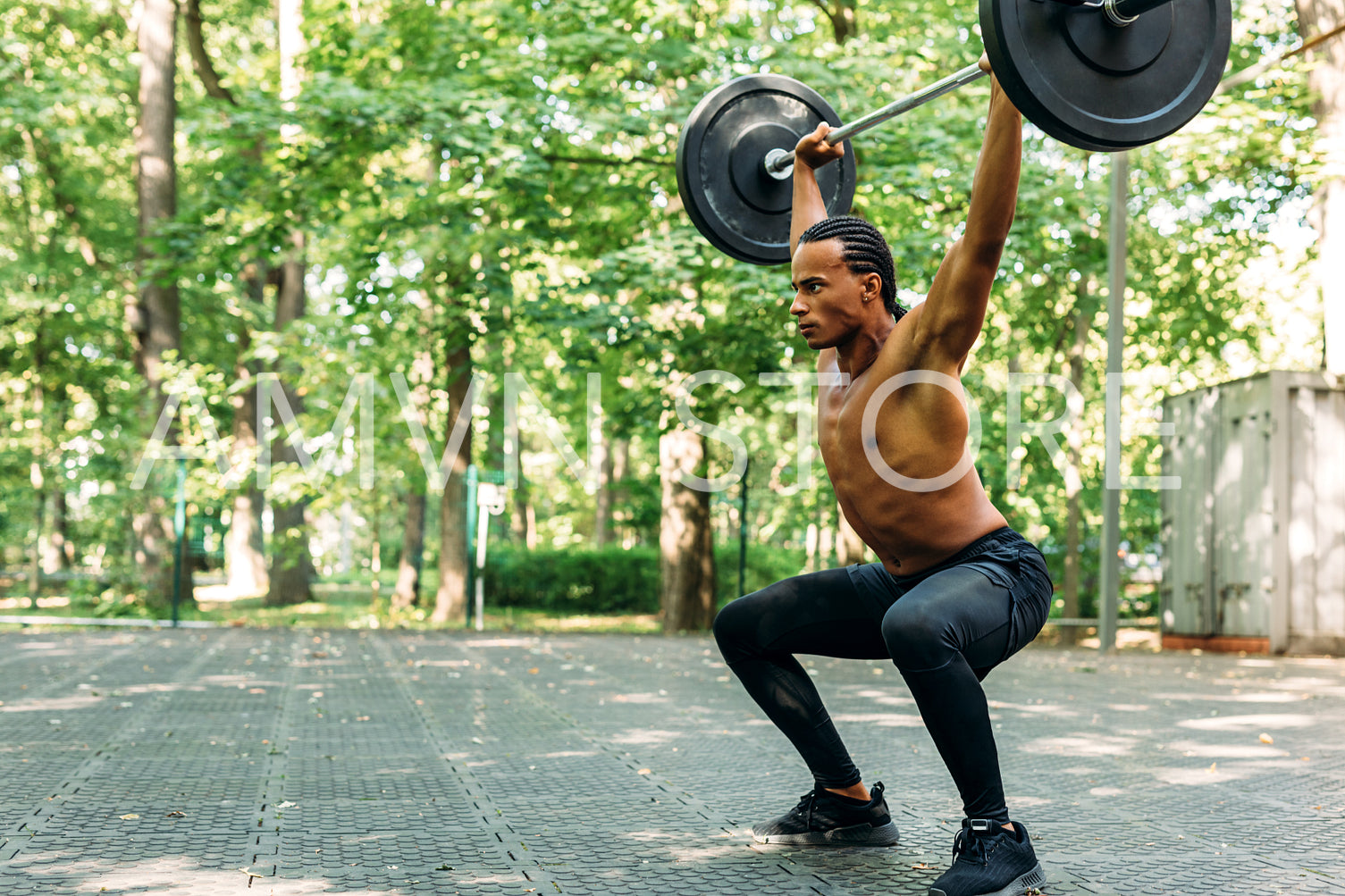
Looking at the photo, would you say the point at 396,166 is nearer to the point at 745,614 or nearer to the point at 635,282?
the point at 635,282

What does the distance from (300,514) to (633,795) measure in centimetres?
A: 1685

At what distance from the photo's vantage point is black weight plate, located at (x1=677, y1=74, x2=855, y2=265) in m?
4.24

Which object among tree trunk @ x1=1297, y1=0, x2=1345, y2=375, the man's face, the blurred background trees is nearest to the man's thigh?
the man's face

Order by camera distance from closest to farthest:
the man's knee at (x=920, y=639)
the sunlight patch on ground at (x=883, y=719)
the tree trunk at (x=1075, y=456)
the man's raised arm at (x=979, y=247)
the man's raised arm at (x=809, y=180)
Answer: the man's raised arm at (x=979, y=247) < the man's knee at (x=920, y=639) < the man's raised arm at (x=809, y=180) < the sunlight patch on ground at (x=883, y=719) < the tree trunk at (x=1075, y=456)

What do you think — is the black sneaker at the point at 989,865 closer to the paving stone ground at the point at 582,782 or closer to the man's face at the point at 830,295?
the paving stone ground at the point at 582,782

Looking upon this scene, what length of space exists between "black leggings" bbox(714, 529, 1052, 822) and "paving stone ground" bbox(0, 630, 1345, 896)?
356mm

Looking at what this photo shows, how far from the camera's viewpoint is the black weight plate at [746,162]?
424 cm

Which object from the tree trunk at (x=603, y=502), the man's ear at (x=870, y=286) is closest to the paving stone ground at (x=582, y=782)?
the man's ear at (x=870, y=286)

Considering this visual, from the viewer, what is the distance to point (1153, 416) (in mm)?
20641

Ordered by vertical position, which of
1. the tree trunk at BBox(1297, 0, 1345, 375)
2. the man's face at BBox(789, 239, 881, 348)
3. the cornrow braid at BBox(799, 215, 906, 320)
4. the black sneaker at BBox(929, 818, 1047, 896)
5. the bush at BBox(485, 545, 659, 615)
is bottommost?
Answer: the bush at BBox(485, 545, 659, 615)

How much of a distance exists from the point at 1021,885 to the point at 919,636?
0.66 metres

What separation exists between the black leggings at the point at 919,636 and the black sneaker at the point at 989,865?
0.05 metres

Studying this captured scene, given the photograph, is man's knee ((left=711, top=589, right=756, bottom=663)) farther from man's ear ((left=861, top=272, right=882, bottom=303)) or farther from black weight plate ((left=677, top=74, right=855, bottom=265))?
black weight plate ((left=677, top=74, right=855, bottom=265))

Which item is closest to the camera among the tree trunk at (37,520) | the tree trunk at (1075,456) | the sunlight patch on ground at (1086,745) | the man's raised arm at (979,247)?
the man's raised arm at (979,247)
